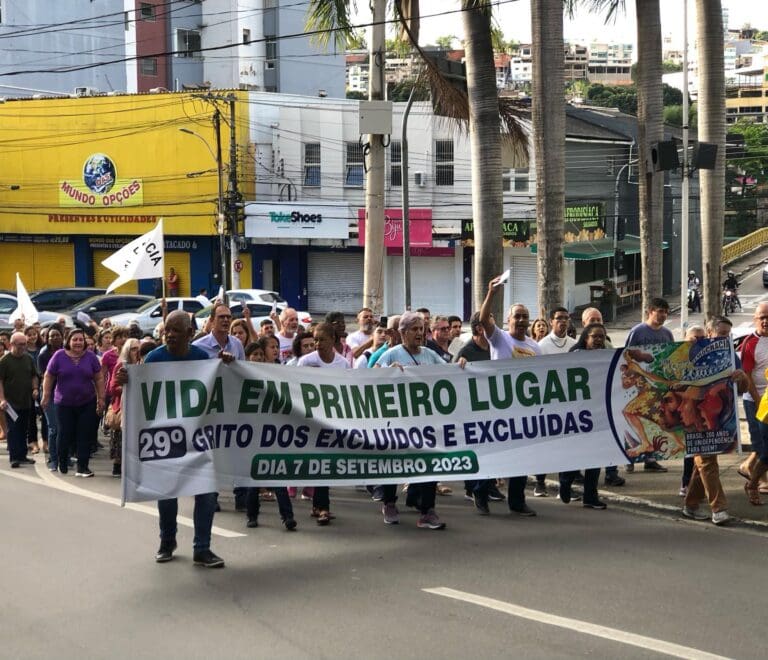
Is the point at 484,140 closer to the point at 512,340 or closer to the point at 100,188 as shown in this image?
the point at 512,340

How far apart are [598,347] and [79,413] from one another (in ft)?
19.8

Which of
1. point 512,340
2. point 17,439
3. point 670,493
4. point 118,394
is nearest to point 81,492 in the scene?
point 118,394

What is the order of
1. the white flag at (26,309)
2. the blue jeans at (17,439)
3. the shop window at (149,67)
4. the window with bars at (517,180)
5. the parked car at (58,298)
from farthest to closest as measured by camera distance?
1. the shop window at (149,67)
2. the window with bars at (517,180)
3. the parked car at (58,298)
4. the white flag at (26,309)
5. the blue jeans at (17,439)

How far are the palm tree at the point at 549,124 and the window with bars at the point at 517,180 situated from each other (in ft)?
90.4

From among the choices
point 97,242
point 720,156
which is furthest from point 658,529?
point 97,242

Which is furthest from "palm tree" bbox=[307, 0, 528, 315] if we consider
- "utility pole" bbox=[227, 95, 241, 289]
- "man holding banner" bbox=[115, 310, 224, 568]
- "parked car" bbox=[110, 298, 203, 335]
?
"utility pole" bbox=[227, 95, 241, 289]

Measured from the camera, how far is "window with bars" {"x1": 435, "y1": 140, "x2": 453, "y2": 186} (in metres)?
44.4

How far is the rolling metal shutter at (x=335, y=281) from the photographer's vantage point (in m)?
46.7

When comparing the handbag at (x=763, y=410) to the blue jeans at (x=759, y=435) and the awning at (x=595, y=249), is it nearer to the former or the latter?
the blue jeans at (x=759, y=435)

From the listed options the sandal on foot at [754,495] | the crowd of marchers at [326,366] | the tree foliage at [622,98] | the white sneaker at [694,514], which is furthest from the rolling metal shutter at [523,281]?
the tree foliage at [622,98]

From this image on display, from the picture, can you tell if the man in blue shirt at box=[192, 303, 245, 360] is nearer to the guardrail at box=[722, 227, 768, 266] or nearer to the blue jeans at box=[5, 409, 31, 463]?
the blue jeans at box=[5, 409, 31, 463]

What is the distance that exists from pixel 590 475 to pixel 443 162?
114 feet

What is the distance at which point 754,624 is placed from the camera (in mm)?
7027

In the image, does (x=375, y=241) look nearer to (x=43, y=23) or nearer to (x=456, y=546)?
(x=456, y=546)
